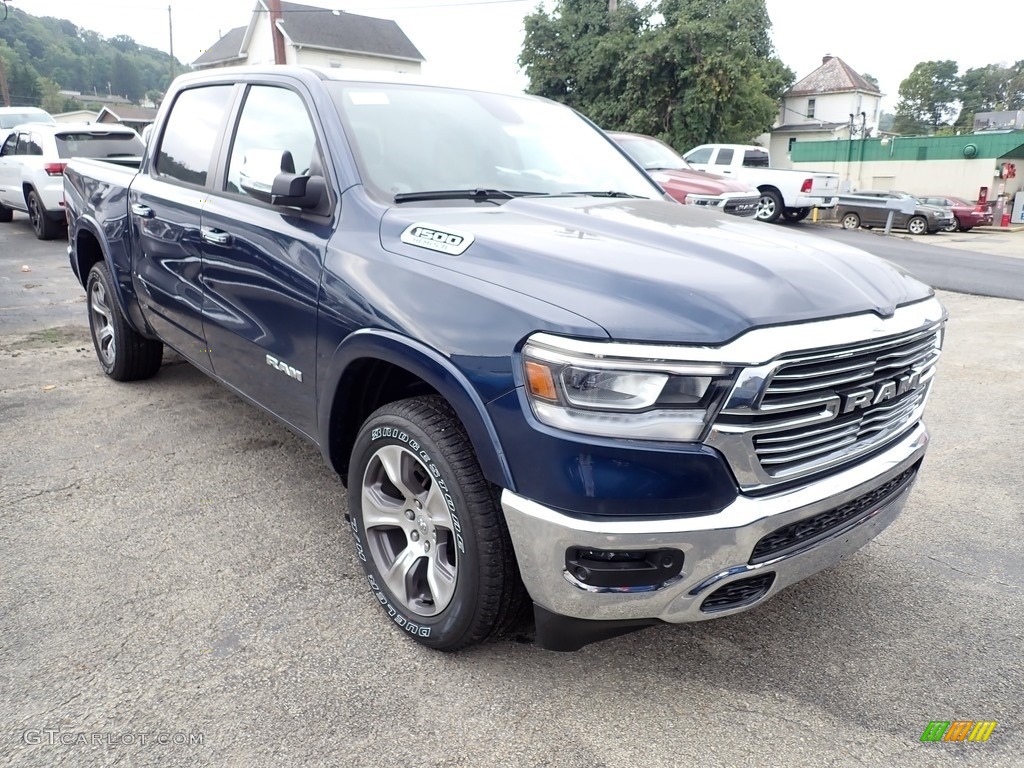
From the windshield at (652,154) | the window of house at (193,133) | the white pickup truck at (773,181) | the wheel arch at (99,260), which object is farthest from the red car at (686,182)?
the window of house at (193,133)

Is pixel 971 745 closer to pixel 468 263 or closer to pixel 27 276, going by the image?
pixel 468 263

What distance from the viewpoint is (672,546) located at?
2.09 metres

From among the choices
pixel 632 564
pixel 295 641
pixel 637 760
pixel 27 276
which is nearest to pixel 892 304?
pixel 632 564

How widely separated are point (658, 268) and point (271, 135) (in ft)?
6.60

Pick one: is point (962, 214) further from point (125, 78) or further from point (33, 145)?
point (125, 78)

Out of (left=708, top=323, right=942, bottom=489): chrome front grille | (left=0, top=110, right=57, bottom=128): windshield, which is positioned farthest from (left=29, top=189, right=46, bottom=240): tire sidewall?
(left=708, top=323, right=942, bottom=489): chrome front grille

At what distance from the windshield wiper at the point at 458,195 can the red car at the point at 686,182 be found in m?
9.10

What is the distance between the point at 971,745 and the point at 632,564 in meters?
1.16

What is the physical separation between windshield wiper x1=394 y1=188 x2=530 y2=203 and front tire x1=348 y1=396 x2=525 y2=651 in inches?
32.1

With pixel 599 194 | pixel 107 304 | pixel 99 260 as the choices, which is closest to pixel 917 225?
pixel 599 194

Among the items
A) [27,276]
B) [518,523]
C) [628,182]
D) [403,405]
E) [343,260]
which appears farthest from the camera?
[27,276]

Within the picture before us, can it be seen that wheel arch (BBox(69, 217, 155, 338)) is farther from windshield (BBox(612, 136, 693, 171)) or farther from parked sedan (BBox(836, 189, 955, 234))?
parked sedan (BBox(836, 189, 955, 234))

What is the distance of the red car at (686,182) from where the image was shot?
12.1m

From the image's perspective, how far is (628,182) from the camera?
12.5ft
